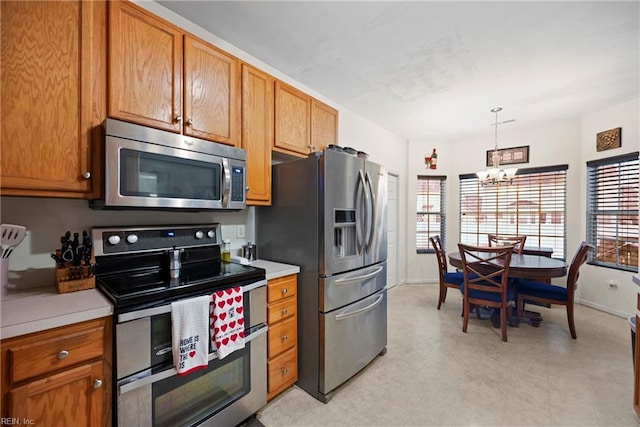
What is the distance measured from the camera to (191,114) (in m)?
1.68

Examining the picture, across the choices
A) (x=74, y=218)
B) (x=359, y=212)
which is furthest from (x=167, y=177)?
(x=359, y=212)

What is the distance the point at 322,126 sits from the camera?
2672 mm

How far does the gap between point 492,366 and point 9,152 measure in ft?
11.3

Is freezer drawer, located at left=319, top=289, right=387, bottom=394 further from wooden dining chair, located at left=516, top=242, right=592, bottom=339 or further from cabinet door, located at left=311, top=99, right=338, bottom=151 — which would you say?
wooden dining chair, located at left=516, top=242, right=592, bottom=339

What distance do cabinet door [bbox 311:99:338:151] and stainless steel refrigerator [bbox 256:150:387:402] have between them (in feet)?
2.01

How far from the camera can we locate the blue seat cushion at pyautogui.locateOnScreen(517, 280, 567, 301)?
2863 millimetres

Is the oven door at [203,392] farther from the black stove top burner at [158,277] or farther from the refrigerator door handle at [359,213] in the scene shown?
the refrigerator door handle at [359,213]

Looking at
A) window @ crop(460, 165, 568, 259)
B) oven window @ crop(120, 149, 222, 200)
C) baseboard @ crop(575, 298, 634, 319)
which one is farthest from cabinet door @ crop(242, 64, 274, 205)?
baseboard @ crop(575, 298, 634, 319)

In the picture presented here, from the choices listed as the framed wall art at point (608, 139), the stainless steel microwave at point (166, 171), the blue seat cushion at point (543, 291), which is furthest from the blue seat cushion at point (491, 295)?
the stainless steel microwave at point (166, 171)

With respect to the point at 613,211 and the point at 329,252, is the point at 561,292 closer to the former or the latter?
the point at 613,211

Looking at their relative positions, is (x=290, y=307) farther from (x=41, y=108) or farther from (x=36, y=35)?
(x=36, y=35)

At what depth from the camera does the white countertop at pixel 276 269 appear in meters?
1.84

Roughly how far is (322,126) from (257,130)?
821 mm

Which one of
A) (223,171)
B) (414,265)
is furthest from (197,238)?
(414,265)
